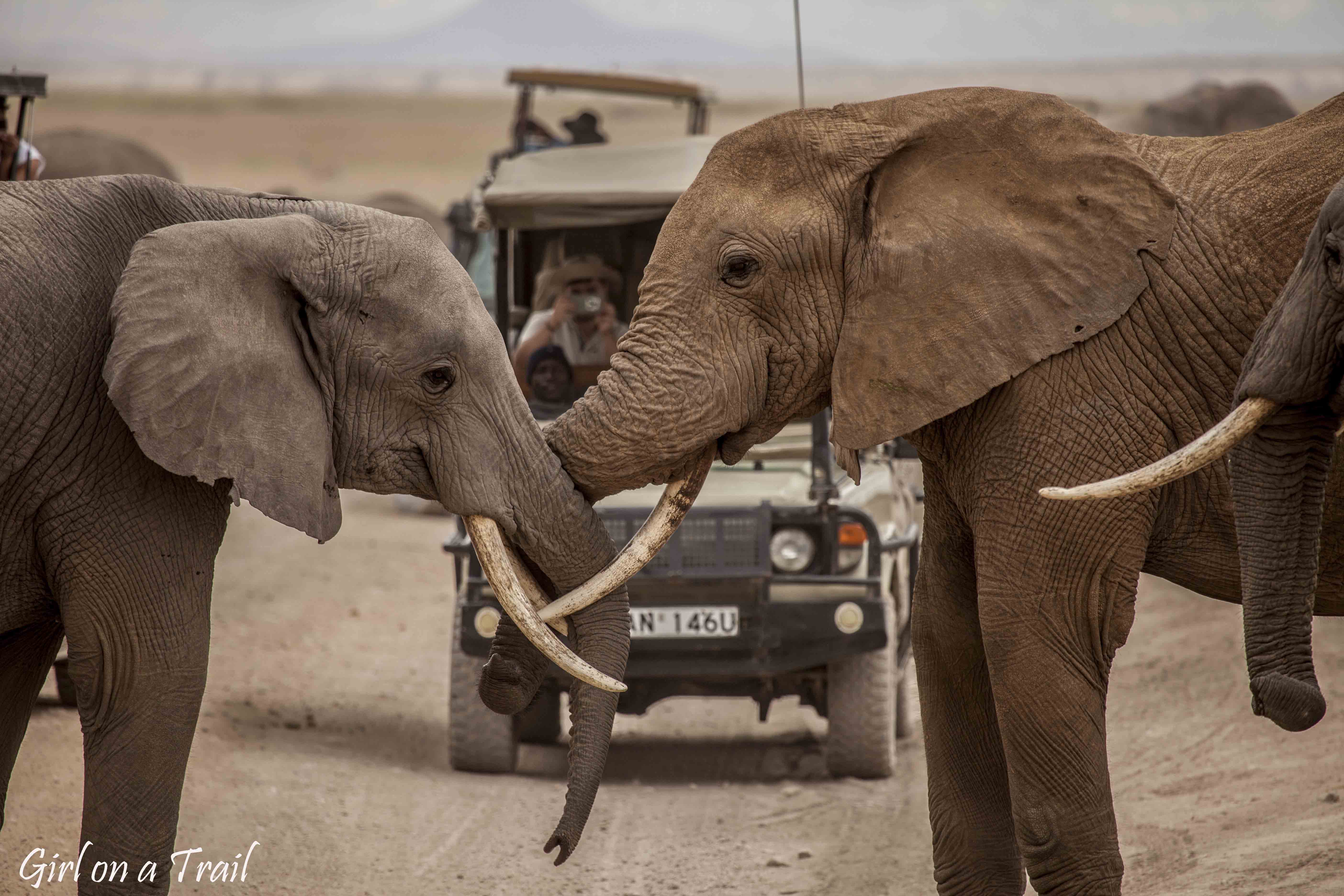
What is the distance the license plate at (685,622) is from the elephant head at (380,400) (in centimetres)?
246

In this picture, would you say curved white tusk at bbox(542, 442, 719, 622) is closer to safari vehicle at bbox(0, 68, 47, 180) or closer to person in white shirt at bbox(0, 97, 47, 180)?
safari vehicle at bbox(0, 68, 47, 180)

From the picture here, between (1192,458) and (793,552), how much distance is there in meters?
3.54

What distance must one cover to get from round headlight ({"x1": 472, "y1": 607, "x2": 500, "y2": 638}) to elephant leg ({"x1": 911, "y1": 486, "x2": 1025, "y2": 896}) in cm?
274

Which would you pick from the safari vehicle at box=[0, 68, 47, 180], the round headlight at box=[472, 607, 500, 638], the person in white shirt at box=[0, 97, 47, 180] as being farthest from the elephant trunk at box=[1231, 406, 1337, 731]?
the person in white shirt at box=[0, 97, 47, 180]

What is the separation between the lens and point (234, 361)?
3.89 m

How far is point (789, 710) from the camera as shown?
8734 millimetres

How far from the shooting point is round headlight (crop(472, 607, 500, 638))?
683 centimetres

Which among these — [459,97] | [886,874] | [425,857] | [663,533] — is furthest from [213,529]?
[459,97]

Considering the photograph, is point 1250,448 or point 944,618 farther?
point 944,618

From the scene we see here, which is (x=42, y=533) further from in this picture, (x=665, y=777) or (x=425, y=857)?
(x=665, y=777)

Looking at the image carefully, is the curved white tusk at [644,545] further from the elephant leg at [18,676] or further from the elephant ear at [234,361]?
the elephant leg at [18,676]

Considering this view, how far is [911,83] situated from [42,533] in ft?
320

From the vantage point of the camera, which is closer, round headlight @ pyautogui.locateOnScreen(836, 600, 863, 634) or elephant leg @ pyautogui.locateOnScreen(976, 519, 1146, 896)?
elephant leg @ pyautogui.locateOnScreen(976, 519, 1146, 896)

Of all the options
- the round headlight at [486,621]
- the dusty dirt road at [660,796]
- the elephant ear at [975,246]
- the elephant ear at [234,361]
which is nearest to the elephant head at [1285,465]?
the elephant ear at [975,246]
